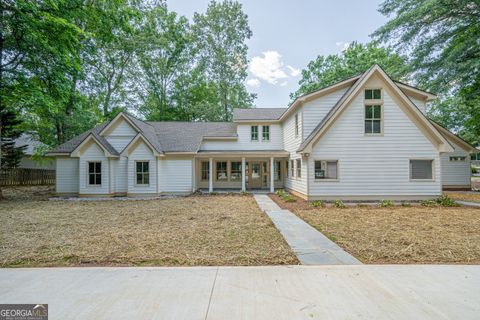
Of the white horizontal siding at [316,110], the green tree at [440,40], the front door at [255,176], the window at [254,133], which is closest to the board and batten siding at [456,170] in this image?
the green tree at [440,40]

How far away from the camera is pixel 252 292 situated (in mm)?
3254

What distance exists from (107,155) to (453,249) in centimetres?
1552

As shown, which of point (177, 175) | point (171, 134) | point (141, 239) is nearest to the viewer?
point (141, 239)

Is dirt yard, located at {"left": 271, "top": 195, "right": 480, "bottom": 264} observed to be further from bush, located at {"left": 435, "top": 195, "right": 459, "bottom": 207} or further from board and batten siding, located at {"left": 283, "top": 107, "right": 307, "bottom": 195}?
board and batten siding, located at {"left": 283, "top": 107, "right": 307, "bottom": 195}

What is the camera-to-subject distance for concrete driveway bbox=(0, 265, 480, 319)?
2.82m

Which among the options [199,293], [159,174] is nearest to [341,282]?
[199,293]

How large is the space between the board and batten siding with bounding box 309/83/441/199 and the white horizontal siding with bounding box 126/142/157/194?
9273 millimetres

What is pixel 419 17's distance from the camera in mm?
14406

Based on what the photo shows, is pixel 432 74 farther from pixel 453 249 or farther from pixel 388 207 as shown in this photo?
pixel 453 249

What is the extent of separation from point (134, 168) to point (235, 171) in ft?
23.6

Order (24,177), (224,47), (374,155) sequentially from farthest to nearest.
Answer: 1. (224,47)
2. (24,177)
3. (374,155)

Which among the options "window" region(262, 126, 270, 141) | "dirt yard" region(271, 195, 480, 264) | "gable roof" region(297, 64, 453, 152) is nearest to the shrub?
"dirt yard" region(271, 195, 480, 264)

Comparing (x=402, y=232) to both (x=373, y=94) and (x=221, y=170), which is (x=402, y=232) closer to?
(x=373, y=94)

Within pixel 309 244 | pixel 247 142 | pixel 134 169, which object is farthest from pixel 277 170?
pixel 309 244
